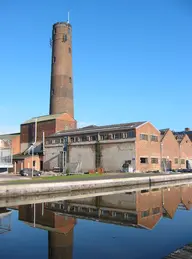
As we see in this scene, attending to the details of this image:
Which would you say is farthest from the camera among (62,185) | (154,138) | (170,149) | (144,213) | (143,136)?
(170,149)

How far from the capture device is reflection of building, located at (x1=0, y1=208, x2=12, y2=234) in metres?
15.3

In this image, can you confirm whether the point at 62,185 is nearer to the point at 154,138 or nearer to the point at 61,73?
the point at 154,138

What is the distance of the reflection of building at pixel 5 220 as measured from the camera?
15.3 metres

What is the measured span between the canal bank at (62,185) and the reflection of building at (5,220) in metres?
4.46

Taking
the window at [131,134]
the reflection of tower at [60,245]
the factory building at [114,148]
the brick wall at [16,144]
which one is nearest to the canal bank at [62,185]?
the factory building at [114,148]

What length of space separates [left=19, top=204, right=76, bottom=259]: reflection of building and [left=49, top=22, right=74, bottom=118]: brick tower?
148 ft

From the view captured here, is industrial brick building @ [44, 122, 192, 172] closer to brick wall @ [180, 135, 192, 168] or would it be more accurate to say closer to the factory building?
the factory building

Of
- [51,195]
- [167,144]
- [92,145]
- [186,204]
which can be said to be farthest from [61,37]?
[186,204]

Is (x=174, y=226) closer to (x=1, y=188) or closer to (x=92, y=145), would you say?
(x=1, y=188)

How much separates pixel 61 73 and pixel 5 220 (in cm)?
5067

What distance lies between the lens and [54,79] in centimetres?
6550

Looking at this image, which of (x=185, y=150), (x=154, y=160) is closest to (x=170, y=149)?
(x=154, y=160)

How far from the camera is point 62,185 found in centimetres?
2847

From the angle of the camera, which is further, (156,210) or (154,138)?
(154,138)
